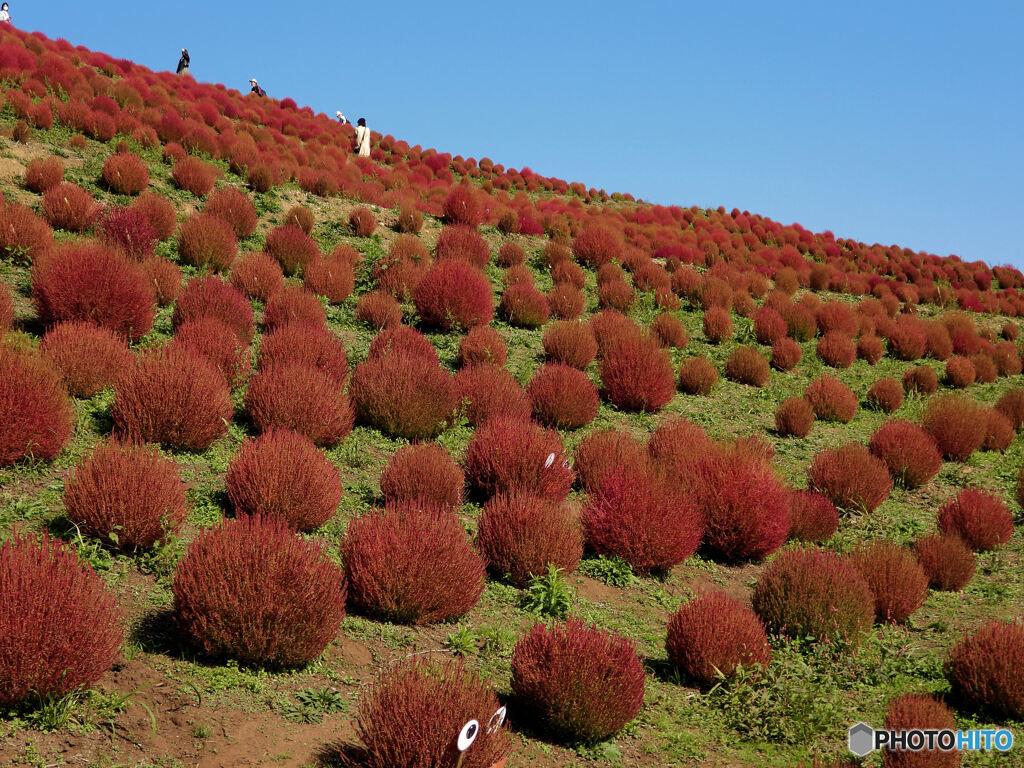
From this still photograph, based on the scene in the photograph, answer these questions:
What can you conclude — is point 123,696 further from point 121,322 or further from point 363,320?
point 363,320

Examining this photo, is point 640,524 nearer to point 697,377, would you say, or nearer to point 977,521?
point 977,521

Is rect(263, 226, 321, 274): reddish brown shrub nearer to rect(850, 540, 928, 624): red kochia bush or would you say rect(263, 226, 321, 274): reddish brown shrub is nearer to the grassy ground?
the grassy ground

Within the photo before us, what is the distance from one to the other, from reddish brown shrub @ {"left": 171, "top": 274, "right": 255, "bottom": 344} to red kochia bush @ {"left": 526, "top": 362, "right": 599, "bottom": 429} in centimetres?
354

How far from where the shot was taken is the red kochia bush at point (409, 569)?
197 inches

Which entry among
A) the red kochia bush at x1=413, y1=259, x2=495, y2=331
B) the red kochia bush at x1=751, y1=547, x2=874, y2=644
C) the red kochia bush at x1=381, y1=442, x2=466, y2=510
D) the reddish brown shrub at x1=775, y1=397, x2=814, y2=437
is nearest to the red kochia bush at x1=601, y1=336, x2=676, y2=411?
the reddish brown shrub at x1=775, y1=397, x2=814, y2=437

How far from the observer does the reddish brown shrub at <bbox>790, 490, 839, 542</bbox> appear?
8.50 metres

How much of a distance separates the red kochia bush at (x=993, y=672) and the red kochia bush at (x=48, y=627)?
560cm

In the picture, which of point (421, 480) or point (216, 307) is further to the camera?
point (216, 307)

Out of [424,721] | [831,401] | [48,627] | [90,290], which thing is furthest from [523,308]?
[48,627]

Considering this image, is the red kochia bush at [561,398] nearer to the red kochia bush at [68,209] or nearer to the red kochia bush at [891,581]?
the red kochia bush at [891,581]

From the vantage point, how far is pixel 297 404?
721 cm

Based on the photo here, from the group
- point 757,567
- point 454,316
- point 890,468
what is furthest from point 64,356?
point 890,468

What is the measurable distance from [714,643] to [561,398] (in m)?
4.59

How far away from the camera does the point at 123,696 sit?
377cm
